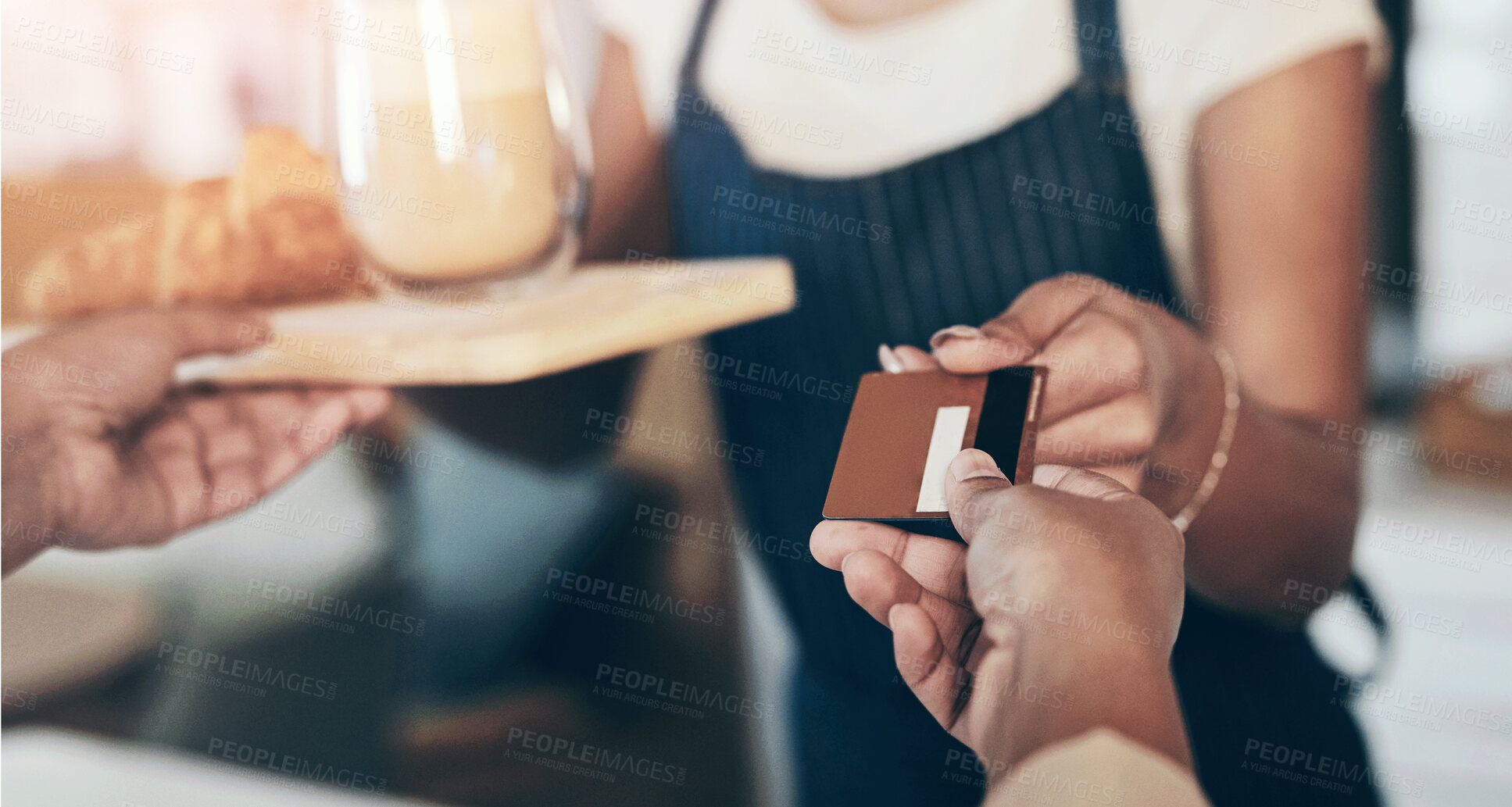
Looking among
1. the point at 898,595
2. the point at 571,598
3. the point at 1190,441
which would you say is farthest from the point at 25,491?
the point at 1190,441

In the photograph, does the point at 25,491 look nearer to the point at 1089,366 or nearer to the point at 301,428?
the point at 301,428

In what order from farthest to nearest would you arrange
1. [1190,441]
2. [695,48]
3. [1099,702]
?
1. [695,48]
2. [1190,441]
3. [1099,702]

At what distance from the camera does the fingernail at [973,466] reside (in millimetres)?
228

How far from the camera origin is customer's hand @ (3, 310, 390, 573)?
338 mm

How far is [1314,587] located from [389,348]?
348 mm

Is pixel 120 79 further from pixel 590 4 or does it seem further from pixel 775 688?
pixel 775 688

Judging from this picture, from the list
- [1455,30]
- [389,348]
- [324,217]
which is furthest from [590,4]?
[1455,30]

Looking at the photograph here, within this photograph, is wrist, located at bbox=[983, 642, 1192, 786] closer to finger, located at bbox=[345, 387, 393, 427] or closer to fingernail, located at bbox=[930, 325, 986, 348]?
fingernail, located at bbox=[930, 325, 986, 348]

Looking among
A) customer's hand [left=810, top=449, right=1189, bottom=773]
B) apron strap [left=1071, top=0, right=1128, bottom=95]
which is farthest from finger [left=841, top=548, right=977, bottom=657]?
apron strap [left=1071, top=0, right=1128, bottom=95]

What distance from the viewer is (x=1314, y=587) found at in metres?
0.33

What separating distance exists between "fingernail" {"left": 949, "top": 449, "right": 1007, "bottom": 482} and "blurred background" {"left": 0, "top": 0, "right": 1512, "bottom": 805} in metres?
0.15

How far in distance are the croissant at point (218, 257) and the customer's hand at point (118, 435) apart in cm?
3

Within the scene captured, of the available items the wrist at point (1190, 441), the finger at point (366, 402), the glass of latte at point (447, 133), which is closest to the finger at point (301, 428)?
the finger at point (366, 402)

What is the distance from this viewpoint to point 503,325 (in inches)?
10.8
